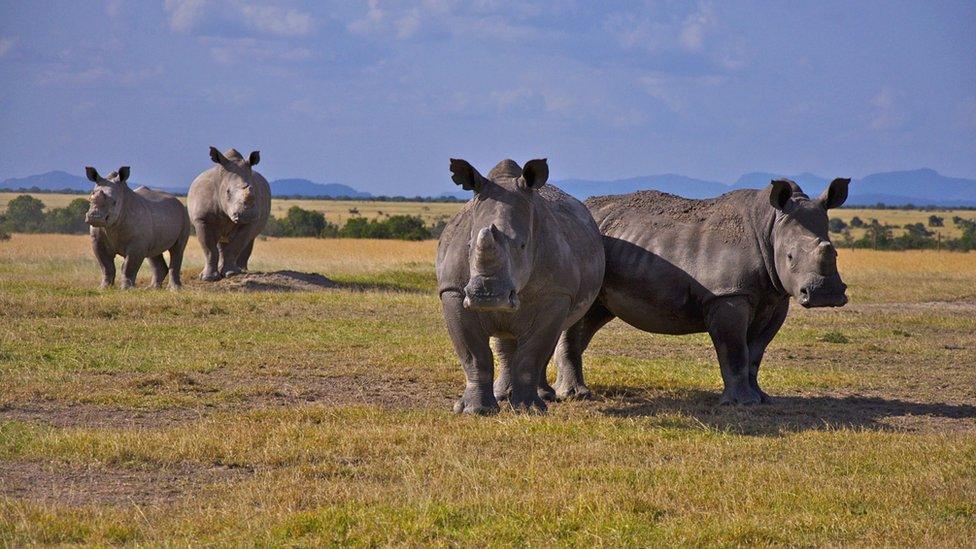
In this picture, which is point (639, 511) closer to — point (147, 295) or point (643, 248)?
point (643, 248)

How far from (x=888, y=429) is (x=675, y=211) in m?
2.93

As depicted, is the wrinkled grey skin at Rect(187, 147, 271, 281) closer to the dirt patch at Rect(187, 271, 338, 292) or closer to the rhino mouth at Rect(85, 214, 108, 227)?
the dirt patch at Rect(187, 271, 338, 292)

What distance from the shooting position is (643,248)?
11312mm

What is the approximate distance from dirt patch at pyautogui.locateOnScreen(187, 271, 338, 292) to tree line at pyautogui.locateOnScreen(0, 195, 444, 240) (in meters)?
29.6

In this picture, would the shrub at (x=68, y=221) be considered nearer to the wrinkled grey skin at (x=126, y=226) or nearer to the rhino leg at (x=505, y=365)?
the wrinkled grey skin at (x=126, y=226)

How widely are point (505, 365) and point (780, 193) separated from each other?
274 cm

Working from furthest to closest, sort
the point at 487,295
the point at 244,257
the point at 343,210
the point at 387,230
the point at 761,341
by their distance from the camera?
1. the point at 343,210
2. the point at 387,230
3. the point at 244,257
4. the point at 761,341
5. the point at 487,295

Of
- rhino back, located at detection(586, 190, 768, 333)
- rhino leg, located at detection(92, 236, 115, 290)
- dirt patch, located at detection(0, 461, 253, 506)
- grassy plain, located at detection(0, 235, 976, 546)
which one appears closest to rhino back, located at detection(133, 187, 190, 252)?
rhino leg, located at detection(92, 236, 115, 290)

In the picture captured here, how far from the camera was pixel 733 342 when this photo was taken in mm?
10703

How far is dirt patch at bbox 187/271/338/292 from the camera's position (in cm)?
2100

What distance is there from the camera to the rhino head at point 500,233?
355 inches

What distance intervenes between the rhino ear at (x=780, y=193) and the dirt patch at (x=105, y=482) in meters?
5.09

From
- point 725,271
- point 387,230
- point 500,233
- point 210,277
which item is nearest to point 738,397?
point 725,271

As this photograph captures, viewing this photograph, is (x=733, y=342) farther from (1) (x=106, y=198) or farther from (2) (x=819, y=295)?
(1) (x=106, y=198)
